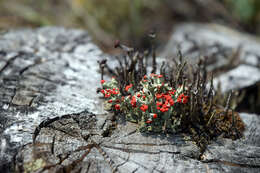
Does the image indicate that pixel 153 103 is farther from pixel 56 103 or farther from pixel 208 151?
pixel 56 103

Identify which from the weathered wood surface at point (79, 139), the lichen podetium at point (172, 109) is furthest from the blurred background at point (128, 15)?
the lichen podetium at point (172, 109)

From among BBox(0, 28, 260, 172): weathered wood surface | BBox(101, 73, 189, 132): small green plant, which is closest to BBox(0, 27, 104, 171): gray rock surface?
BBox(0, 28, 260, 172): weathered wood surface

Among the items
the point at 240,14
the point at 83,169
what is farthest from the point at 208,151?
the point at 240,14

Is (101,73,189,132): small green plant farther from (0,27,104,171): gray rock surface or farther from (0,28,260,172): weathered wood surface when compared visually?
(0,27,104,171): gray rock surface

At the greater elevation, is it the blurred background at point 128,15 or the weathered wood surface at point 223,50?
the blurred background at point 128,15

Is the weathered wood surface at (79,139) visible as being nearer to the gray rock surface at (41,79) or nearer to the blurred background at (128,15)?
the gray rock surface at (41,79)
